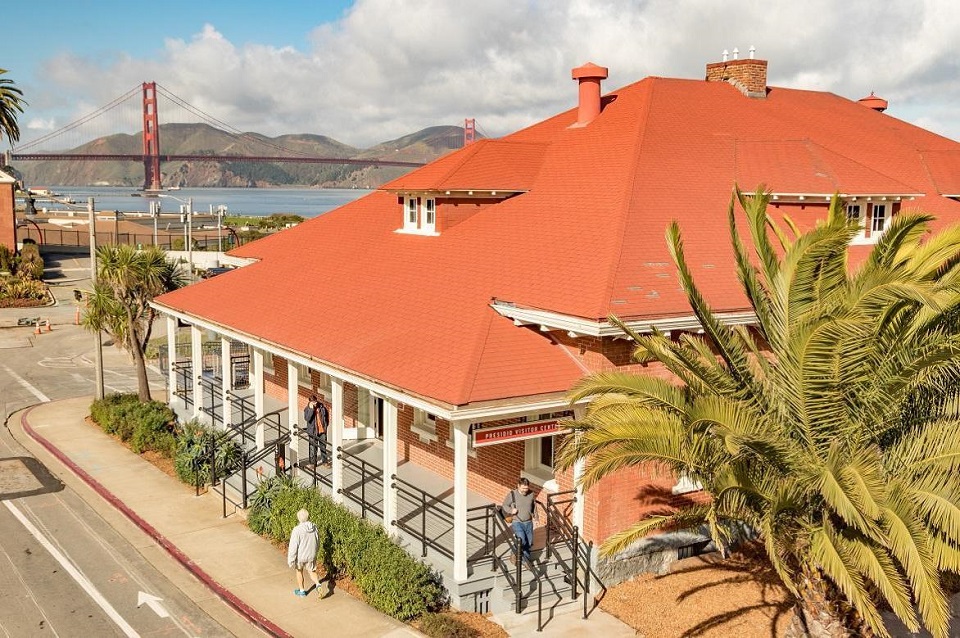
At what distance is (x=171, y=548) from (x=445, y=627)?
21.7ft

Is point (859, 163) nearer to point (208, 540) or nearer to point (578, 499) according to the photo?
point (578, 499)

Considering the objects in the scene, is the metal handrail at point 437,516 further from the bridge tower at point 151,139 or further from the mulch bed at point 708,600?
the bridge tower at point 151,139

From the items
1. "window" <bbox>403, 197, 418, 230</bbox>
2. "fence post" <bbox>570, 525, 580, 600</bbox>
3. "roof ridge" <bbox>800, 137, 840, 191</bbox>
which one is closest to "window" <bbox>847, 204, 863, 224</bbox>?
"roof ridge" <bbox>800, 137, 840, 191</bbox>

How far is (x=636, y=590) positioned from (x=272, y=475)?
8117mm

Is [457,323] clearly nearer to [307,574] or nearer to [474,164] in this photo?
[307,574]

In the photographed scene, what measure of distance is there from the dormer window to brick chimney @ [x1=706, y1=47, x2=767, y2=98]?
31.7 feet

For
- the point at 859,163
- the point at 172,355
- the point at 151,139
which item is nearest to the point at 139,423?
the point at 172,355

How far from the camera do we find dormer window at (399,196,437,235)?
2123cm

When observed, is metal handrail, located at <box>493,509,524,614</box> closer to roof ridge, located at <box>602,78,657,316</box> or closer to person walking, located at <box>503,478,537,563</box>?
person walking, located at <box>503,478,537,563</box>

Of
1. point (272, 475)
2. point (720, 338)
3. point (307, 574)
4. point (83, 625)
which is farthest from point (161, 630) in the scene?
point (720, 338)

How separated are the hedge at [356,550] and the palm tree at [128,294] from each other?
33.0ft

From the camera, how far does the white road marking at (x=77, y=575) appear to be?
13.4 metres

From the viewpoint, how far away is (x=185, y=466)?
779 inches

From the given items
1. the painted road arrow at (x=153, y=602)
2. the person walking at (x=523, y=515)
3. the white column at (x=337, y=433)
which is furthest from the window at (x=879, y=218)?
the painted road arrow at (x=153, y=602)
